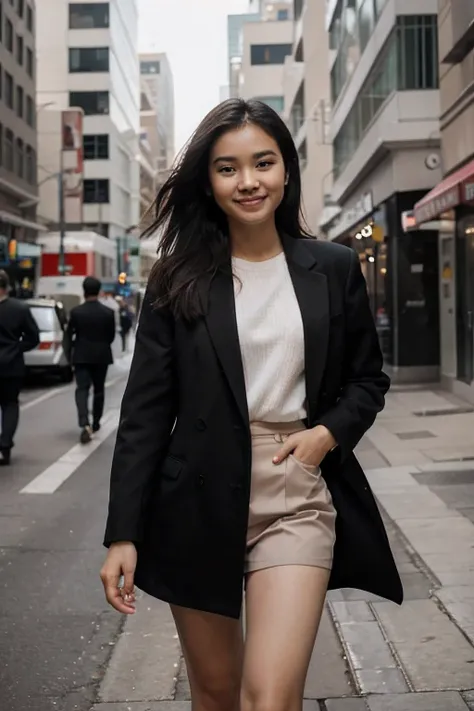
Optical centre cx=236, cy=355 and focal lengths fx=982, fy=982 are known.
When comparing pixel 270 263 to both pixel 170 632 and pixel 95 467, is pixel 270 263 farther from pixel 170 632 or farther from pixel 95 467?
pixel 95 467

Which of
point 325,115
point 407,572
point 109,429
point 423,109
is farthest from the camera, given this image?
point 325,115

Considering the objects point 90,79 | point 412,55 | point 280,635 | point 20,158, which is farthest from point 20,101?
point 280,635

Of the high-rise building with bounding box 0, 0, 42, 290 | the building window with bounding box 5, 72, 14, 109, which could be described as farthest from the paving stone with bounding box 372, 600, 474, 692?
the building window with bounding box 5, 72, 14, 109

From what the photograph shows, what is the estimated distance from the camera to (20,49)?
51.7 metres

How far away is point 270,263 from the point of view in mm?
2625

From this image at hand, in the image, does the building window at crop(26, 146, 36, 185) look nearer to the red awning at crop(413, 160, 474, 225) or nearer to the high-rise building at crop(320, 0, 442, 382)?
the high-rise building at crop(320, 0, 442, 382)

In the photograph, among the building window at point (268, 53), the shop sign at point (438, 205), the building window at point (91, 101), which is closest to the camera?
the shop sign at point (438, 205)

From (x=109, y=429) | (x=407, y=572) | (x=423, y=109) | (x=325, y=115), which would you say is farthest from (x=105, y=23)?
(x=407, y=572)

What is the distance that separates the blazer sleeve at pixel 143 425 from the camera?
2.43 m

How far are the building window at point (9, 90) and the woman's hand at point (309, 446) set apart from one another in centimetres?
4893

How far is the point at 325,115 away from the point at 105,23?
50.9 m

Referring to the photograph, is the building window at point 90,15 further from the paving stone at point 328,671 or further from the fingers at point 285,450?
the fingers at point 285,450

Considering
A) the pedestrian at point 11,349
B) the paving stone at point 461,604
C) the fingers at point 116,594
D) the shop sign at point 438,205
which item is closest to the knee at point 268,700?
the fingers at point 116,594

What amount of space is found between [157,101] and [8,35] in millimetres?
123840
